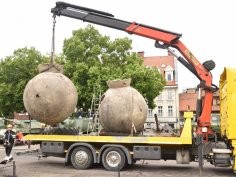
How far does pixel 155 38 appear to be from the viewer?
54.2ft

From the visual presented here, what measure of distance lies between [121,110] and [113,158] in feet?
6.02

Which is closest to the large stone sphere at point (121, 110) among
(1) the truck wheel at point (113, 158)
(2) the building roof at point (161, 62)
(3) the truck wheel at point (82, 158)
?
(1) the truck wheel at point (113, 158)

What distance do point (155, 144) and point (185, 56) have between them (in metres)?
3.77

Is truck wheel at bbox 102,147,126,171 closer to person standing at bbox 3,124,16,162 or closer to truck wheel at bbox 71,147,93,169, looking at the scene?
truck wheel at bbox 71,147,93,169

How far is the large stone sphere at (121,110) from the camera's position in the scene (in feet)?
51.4

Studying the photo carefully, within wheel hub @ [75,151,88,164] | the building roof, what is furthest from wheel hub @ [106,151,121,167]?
the building roof

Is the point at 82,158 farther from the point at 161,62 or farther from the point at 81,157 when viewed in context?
the point at 161,62

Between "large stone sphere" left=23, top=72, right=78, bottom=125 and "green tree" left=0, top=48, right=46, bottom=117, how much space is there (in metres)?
30.2

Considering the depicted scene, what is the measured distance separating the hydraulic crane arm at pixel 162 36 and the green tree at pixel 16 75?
93.8 feet

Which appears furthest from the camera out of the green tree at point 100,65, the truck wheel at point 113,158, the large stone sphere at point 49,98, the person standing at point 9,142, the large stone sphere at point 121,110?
the green tree at point 100,65

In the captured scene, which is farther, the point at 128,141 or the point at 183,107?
the point at 183,107

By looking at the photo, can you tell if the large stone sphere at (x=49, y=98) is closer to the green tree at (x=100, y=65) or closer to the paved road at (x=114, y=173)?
the paved road at (x=114, y=173)

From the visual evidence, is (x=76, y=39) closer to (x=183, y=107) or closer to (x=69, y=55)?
(x=69, y=55)

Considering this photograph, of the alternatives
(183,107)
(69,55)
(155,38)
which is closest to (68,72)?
(69,55)
